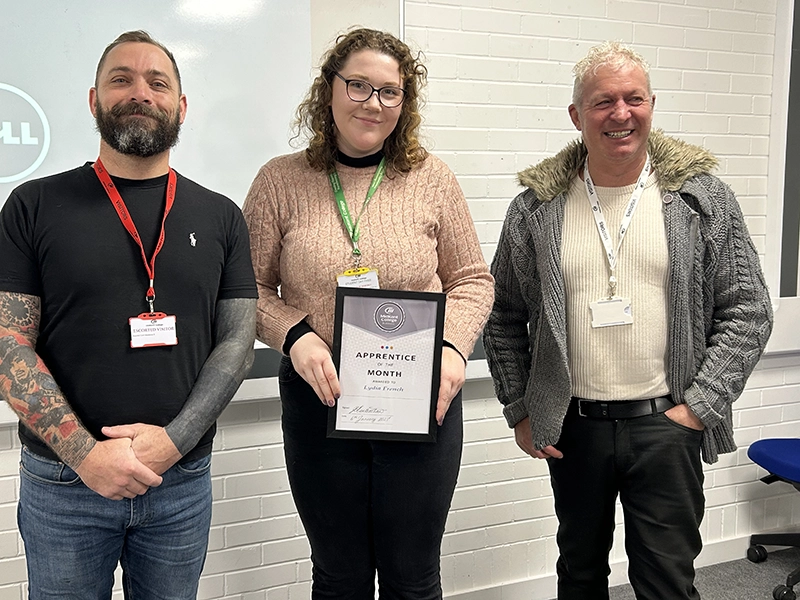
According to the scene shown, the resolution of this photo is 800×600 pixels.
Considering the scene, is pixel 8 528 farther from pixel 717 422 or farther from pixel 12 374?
pixel 717 422

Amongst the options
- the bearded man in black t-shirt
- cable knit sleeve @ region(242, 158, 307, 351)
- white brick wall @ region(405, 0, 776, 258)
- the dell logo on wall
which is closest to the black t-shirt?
the bearded man in black t-shirt

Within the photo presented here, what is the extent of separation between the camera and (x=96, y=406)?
151 centimetres

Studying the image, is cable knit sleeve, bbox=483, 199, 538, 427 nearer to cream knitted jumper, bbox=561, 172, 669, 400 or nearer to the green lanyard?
cream knitted jumper, bbox=561, 172, 669, 400

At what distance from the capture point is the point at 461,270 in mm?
1828

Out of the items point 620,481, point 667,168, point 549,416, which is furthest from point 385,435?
point 667,168

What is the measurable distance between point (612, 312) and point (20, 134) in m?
1.91

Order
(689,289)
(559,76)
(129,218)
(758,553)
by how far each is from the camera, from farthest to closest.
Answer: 1. (758,553)
2. (559,76)
3. (689,289)
4. (129,218)

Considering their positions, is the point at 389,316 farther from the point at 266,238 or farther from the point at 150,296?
the point at 150,296

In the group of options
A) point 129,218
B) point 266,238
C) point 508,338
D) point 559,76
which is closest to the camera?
point 129,218

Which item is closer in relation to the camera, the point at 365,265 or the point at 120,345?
the point at 120,345

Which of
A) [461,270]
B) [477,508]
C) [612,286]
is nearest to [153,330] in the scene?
[461,270]

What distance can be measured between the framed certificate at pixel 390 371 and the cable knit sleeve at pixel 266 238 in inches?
7.6

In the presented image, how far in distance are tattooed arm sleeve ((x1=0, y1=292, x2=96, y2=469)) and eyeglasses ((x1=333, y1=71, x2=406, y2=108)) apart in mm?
869

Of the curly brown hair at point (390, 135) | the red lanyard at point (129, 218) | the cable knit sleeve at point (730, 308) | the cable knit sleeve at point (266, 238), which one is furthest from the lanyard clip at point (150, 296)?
the cable knit sleeve at point (730, 308)
